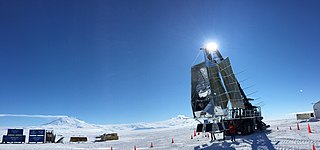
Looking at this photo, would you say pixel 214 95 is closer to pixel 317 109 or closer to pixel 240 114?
pixel 240 114

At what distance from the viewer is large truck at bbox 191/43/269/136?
21.7m

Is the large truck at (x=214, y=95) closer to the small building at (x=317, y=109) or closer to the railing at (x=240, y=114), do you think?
the railing at (x=240, y=114)

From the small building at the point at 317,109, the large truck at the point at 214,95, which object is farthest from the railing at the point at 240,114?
the small building at the point at 317,109

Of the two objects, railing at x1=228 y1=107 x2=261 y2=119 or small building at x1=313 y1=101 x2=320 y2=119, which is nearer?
railing at x1=228 y1=107 x2=261 y2=119

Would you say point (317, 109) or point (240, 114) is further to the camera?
point (317, 109)

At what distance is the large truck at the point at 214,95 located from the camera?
2169 cm

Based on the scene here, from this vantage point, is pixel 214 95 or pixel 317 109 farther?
pixel 317 109

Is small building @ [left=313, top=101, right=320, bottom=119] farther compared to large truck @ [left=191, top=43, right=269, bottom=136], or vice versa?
small building @ [left=313, top=101, right=320, bottom=119]

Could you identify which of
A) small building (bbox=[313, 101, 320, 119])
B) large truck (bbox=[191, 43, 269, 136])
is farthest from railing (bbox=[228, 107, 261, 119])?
small building (bbox=[313, 101, 320, 119])

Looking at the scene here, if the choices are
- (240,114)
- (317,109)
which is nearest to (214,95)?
(240,114)

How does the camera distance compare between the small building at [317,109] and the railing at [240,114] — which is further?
the small building at [317,109]

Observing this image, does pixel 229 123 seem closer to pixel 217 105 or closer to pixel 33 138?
pixel 217 105

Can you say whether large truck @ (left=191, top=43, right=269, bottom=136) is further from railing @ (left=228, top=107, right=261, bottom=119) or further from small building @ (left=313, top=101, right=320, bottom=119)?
small building @ (left=313, top=101, right=320, bottom=119)

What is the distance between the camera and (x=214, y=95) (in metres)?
21.7
